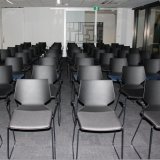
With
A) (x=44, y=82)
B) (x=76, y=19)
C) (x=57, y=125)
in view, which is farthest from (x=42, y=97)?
(x=76, y=19)

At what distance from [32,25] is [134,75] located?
31.7 feet

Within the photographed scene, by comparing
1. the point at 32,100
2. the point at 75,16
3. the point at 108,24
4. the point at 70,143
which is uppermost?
the point at 75,16

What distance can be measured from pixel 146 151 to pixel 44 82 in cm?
162

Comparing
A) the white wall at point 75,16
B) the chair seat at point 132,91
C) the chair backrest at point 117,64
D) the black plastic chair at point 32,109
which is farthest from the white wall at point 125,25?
the black plastic chair at point 32,109

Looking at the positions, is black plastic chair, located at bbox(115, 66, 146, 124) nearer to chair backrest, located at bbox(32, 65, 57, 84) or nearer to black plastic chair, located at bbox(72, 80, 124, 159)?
black plastic chair, located at bbox(72, 80, 124, 159)

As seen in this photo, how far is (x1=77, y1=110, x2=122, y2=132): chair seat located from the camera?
2.61 meters

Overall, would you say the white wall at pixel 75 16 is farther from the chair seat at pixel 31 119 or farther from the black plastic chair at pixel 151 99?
the chair seat at pixel 31 119

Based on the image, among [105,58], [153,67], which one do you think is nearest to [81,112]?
[153,67]

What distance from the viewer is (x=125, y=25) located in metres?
12.7

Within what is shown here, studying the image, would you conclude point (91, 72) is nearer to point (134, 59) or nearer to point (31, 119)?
point (31, 119)

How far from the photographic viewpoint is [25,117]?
284cm

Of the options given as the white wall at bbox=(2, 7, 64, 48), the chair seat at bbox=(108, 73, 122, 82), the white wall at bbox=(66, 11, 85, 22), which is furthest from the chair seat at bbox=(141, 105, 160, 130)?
the white wall at bbox=(2, 7, 64, 48)

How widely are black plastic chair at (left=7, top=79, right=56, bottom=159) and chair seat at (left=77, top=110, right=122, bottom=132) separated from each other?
0.37 metres

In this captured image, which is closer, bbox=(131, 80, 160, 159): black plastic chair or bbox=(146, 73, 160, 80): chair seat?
bbox=(131, 80, 160, 159): black plastic chair
